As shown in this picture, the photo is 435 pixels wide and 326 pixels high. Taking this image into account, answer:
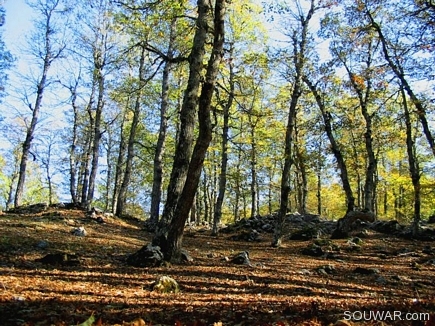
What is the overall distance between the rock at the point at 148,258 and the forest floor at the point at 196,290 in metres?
0.20

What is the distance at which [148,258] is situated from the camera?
695 cm

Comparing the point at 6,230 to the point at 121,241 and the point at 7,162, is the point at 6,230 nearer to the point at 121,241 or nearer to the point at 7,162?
the point at 121,241

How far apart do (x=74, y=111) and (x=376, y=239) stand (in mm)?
22063

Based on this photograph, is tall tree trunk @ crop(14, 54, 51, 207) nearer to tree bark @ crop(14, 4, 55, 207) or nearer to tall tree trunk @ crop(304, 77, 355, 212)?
tree bark @ crop(14, 4, 55, 207)

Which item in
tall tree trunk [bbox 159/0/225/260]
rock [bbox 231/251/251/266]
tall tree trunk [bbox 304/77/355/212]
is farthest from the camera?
tall tree trunk [bbox 304/77/355/212]

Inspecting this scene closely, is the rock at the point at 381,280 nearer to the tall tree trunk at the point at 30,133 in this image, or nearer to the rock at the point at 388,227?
the rock at the point at 388,227

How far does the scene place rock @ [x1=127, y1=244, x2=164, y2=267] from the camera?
692 centimetres

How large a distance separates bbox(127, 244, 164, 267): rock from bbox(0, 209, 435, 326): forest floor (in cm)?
20

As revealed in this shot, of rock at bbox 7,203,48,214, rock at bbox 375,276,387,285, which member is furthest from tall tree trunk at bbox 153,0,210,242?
rock at bbox 7,203,48,214

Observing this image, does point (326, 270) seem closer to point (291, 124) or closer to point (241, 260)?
point (241, 260)

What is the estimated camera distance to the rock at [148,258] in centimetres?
692

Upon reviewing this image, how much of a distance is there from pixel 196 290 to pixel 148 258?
1866mm

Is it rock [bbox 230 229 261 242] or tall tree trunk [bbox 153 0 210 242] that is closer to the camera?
tall tree trunk [bbox 153 0 210 242]

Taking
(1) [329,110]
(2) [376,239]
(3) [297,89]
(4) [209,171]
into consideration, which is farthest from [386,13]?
(4) [209,171]
